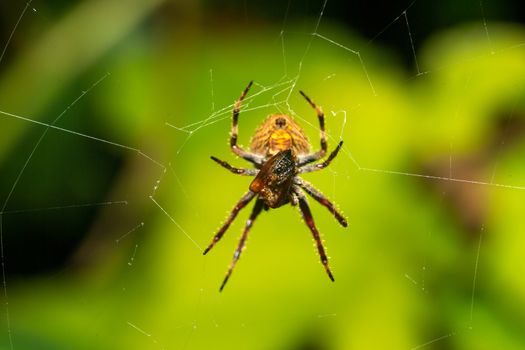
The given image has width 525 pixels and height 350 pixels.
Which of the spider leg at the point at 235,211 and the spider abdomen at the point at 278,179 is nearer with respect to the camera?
the spider abdomen at the point at 278,179

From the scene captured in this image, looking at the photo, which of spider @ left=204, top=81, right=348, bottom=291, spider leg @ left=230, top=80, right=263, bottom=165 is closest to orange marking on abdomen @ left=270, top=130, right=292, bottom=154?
spider @ left=204, top=81, right=348, bottom=291

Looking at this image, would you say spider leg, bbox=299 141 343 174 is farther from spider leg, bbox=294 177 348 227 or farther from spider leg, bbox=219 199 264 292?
spider leg, bbox=219 199 264 292

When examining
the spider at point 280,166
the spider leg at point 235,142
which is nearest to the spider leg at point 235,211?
the spider at point 280,166

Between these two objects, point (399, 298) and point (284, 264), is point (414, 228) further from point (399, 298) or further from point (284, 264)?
point (284, 264)

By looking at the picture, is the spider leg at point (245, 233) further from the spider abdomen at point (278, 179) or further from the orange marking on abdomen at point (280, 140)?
the orange marking on abdomen at point (280, 140)

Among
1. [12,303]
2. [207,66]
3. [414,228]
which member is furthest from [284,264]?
[12,303]
